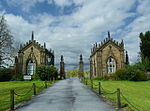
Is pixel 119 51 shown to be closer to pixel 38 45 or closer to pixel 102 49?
pixel 102 49

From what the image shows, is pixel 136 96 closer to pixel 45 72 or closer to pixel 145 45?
pixel 45 72

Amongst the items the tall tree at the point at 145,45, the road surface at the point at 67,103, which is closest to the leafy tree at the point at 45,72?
the tall tree at the point at 145,45

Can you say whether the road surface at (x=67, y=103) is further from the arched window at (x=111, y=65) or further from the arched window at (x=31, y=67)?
the arched window at (x=31, y=67)

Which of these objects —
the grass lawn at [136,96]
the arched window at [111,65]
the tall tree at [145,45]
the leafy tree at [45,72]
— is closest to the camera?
the grass lawn at [136,96]

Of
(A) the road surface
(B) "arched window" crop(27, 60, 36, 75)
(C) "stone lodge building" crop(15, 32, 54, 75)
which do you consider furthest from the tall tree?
(A) the road surface

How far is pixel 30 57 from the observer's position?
52344 mm

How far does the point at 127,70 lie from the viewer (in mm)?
42594

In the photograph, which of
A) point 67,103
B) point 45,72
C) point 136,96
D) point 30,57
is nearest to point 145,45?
point 45,72

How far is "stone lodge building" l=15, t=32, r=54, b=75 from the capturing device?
52.0 metres

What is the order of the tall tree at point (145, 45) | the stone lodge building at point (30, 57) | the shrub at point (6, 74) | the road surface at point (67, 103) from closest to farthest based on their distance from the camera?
the road surface at point (67, 103)
the shrub at point (6, 74)
the stone lodge building at point (30, 57)
the tall tree at point (145, 45)

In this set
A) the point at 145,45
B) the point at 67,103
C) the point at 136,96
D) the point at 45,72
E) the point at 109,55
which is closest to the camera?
the point at 67,103

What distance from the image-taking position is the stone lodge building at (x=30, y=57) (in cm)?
5203

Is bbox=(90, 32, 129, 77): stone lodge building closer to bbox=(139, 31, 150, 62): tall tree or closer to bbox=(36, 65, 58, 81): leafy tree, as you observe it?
bbox=(139, 31, 150, 62): tall tree

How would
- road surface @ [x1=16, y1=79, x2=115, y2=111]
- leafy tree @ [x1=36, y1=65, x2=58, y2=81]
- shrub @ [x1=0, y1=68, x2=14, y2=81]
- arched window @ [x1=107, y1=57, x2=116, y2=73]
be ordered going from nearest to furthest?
road surface @ [x1=16, y1=79, x2=115, y2=111]
leafy tree @ [x1=36, y1=65, x2=58, y2=81]
shrub @ [x1=0, y1=68, x2=14, y2=81]
arched window @ [x1=107, y1=57, x2=116, y2=73]
